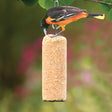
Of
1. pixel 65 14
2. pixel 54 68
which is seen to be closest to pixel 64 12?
pixel 65 14

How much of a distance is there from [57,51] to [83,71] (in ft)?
4.80

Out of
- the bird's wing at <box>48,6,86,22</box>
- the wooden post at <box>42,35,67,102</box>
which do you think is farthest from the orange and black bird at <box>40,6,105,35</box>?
the wooden post at <box>42,35,67,102</box>

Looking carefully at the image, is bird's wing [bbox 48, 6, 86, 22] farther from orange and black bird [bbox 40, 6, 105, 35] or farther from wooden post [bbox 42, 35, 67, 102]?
wooden post [bbox 42, 35, 67, 102]

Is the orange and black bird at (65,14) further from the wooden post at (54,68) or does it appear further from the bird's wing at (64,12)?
the wooden post at (54,68)

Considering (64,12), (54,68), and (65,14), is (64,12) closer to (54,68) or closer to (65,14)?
(65,14)

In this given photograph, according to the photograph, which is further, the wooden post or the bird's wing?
the wooden post

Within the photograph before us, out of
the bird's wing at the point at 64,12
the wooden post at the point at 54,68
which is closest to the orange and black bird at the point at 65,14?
the bird's wing at the point at 64,12

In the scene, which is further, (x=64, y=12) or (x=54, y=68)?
(x=54, y=68)

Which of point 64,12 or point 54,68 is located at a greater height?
point 64,12

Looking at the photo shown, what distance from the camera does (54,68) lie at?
216cm

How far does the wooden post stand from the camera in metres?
2.14

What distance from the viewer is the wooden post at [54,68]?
2.14m

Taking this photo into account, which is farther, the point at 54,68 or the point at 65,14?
the point at 54,68

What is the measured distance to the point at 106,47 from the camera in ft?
11.8
